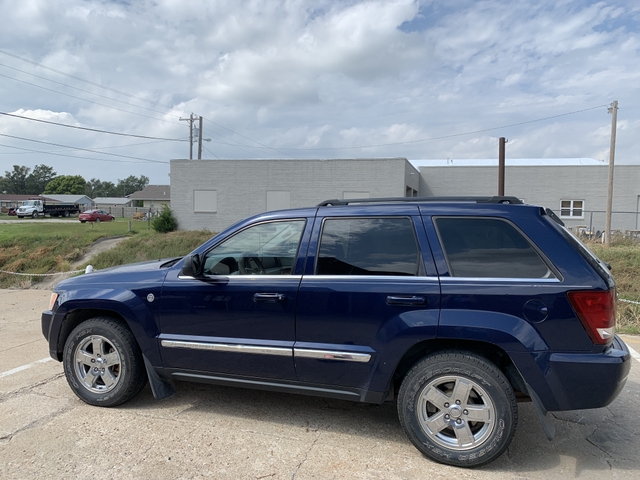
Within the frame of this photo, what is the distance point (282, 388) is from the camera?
352 cm

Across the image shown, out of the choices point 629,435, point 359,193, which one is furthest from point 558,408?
point 359,193

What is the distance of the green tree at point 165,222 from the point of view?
79.7 ft

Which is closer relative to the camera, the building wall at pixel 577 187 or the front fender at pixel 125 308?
the front fender at pixel 125 308

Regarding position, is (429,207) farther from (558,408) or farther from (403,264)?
(558,408)

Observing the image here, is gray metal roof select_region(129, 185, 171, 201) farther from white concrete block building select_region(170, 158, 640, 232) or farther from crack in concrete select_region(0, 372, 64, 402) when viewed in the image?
crack in concrete select_region(0, 372, 64, 402)

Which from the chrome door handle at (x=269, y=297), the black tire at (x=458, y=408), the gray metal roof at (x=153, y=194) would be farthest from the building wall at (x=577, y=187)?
the gray metal roof at (x=153, y=194)

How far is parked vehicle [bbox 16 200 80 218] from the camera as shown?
5294cm

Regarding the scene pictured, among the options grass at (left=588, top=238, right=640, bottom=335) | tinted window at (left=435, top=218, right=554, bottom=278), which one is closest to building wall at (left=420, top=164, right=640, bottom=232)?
grass at (left=588, top=238, right=640, bottom=335)

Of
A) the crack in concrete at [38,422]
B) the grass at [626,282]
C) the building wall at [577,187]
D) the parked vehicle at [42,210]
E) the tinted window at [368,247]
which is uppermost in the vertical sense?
the building wall at [577,187]

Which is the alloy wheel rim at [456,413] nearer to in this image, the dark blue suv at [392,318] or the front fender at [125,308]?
the dark blue suv at [392,318]

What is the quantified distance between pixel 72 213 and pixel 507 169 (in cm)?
5718

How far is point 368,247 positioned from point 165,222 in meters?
23.1

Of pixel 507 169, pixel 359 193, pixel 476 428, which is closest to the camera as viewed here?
pixel 476 428

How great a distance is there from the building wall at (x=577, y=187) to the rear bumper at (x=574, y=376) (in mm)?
24983
